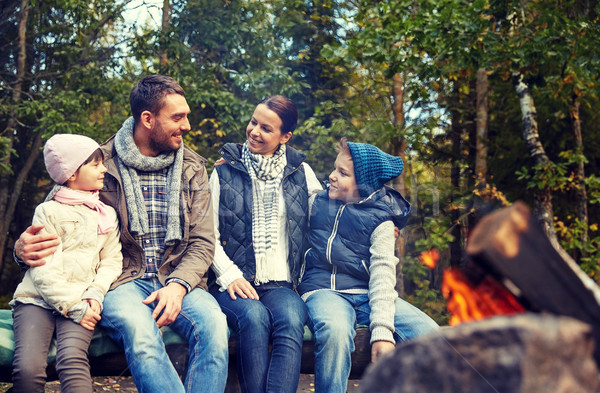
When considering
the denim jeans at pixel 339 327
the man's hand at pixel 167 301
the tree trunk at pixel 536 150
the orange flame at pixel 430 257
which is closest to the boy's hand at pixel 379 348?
the denim jeans at pixel 339 327

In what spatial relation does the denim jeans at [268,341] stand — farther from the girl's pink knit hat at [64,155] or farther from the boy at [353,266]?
the girl's pink knit hat at [64,155]

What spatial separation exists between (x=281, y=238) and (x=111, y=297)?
1.09m

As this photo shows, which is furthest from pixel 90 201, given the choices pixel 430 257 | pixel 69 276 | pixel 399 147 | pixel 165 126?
pixel 399 147

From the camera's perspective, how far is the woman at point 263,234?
2.75 metres

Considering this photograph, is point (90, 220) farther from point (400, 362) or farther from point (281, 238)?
point (400, 362)

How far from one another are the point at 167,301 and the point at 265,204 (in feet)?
3.01

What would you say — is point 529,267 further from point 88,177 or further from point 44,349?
Answer: point 88,177

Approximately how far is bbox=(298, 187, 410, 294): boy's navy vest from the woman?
4.8 inches

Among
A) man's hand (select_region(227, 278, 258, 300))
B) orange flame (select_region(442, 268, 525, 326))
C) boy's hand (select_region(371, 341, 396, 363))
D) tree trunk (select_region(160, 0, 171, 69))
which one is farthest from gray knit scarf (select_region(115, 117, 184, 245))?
tree trunk (select_region(160, 0, 171, 69))

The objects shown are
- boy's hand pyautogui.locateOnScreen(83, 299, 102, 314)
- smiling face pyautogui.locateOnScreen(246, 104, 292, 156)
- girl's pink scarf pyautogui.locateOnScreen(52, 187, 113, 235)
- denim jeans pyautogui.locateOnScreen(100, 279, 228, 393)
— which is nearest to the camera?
denim jeans pyautogui.locateOnScreen(100, 279, 228, 393)

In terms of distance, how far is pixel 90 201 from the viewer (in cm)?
273

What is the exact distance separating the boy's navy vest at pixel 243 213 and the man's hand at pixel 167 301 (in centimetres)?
41

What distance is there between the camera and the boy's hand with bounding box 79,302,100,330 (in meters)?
2.50

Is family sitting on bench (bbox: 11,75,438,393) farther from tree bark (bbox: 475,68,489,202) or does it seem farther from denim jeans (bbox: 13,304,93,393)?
tree bark (bbox: 475,68,489,202)
